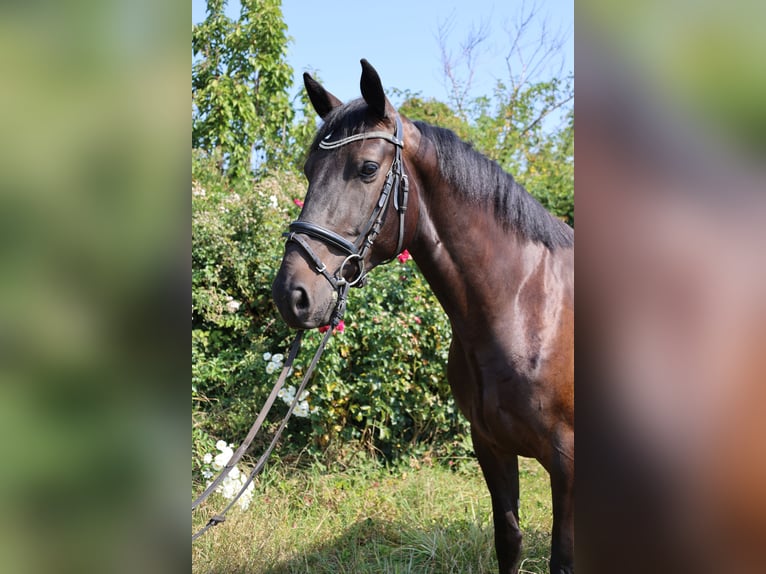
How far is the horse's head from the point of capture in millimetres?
1955

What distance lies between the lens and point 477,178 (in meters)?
2.24

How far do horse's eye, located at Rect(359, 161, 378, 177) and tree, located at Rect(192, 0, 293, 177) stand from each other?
655 cm

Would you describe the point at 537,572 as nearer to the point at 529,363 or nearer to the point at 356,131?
the point at 529,363

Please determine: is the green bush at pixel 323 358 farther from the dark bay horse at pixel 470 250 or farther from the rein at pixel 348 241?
the rein at pixel 348 241

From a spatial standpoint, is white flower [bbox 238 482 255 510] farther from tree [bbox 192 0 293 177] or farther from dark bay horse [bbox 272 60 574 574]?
tree [bbox 192 0 293 177]

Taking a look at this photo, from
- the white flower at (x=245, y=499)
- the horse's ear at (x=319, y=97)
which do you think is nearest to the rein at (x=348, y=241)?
the horse's ear at (x=319, y=97)

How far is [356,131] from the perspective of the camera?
2.09 metres

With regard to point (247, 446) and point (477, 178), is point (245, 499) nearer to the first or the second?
Answer: point (247, 446)

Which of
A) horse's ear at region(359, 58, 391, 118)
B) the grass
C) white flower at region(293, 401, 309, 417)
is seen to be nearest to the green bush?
white flower at region(293, 401, 309, 417)

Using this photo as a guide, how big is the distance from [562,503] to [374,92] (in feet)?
5.25
